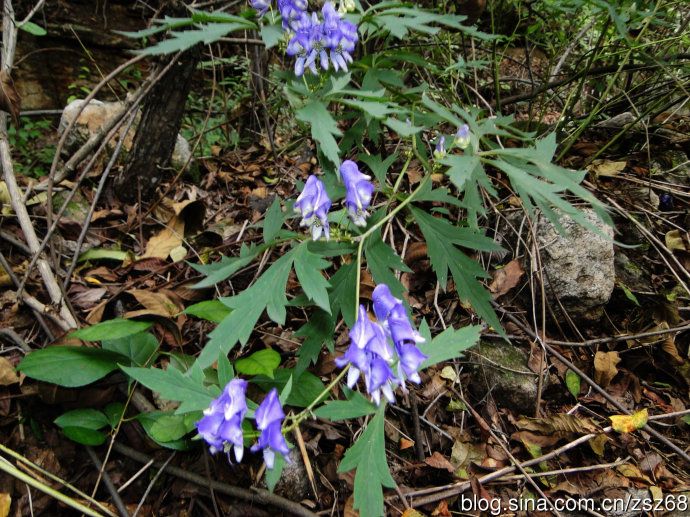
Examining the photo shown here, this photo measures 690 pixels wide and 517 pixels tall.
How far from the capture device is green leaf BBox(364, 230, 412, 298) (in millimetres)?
1354

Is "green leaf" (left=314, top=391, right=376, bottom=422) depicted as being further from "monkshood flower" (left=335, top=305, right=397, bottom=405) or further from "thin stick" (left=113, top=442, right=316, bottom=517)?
"thin stick" (left=113, top=442, right=316, bottom=517)

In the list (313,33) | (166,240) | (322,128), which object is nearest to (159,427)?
(322,128)

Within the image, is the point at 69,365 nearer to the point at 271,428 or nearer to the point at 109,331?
the point at 109,331

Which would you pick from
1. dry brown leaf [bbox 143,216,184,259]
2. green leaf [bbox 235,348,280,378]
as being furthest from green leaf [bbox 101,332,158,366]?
dry brown leaf [bbox 143,216,184,259]

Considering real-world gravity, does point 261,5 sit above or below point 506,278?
above

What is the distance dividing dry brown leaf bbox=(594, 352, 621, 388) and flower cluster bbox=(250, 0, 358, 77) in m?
1.71

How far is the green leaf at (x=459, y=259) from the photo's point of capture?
55.3 inches

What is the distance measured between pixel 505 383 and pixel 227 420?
1.33 metres

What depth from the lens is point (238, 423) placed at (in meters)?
0.98

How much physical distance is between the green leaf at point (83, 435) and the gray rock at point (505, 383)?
1.43 m

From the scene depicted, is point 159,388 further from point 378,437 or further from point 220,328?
point 378,437

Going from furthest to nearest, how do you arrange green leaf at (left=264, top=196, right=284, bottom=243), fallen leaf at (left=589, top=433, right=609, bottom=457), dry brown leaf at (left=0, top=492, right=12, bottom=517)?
fallen leaf at (left=589, top=433, right=609, bottom=457) → green leaf at (left=264, top=196, right=284, bottom=243) → dry brown leaf at (left=0, top=492, right=12, bottom=517)

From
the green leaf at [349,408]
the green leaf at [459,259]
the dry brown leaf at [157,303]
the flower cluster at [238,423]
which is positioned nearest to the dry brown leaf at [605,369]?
the green leaf at [459,259]

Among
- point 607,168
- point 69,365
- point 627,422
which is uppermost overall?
point 69,365
